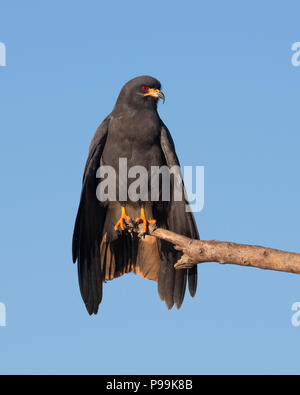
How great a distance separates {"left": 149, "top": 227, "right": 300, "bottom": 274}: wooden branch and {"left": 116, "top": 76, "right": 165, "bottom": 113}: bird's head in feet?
8.27

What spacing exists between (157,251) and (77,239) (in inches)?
50.8

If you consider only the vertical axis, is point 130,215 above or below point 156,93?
below

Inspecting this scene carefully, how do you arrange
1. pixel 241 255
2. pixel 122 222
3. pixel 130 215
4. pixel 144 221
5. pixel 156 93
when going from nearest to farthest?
1. pixel 241 255
2. pixel 144 221
3. pixel 122 222
4. pixel 156 93
5. pixel 130 215

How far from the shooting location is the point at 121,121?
31.7 feet

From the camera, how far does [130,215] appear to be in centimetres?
999

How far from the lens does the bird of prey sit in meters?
9.56

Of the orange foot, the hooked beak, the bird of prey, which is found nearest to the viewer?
the orange foot

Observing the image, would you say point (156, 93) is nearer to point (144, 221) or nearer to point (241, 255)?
point (144, 221)

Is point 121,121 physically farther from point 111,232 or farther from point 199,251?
point 199,251

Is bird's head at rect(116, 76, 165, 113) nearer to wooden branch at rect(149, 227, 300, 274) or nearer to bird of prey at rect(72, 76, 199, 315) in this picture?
bird of prey at rect(72, 76, 199, 315)

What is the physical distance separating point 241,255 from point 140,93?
325cm

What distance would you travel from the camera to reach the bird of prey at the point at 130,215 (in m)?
9.56

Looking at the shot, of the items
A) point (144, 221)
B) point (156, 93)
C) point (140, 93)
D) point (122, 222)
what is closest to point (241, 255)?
point (144, 221)

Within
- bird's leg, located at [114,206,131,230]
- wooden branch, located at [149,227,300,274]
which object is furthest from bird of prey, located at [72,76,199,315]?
wooden branch, located at [149,227,300,274]
